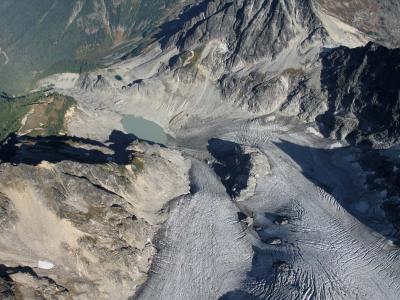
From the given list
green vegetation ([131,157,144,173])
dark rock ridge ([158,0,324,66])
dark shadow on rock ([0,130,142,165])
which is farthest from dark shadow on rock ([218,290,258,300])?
dark rock ridge ([158,0,324,66])

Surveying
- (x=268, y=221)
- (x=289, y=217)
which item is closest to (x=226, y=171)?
(x=268, y=221)

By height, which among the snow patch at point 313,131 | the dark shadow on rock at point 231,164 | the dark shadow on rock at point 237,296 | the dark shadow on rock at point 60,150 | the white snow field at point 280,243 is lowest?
the dark shadow on rock at point 237,296

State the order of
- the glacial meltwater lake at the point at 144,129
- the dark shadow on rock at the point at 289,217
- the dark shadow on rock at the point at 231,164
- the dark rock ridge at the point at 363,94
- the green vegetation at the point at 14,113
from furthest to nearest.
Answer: the glacial meltwater lake at the point at 144,129, the green vegetation at the point at 14,113, the dark rock ridge at the point at 363,94, the dark shadow on rock at the point at 231,164, the dark shadow on rock at the point at 289,217

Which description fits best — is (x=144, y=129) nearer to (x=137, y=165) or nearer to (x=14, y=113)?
(x=137, y=165)

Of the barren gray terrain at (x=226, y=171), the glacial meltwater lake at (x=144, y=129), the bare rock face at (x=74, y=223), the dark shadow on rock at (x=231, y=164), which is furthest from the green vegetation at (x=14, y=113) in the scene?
the dark shadow on rock at (x=231, y=164)

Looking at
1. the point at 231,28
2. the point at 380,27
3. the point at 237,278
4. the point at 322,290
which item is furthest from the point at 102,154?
the point at 380,27

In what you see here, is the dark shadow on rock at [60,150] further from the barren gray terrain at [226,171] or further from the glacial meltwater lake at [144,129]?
the glacial meltwater lake at [144,129]

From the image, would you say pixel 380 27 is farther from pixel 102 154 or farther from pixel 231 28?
pixel 102 154
